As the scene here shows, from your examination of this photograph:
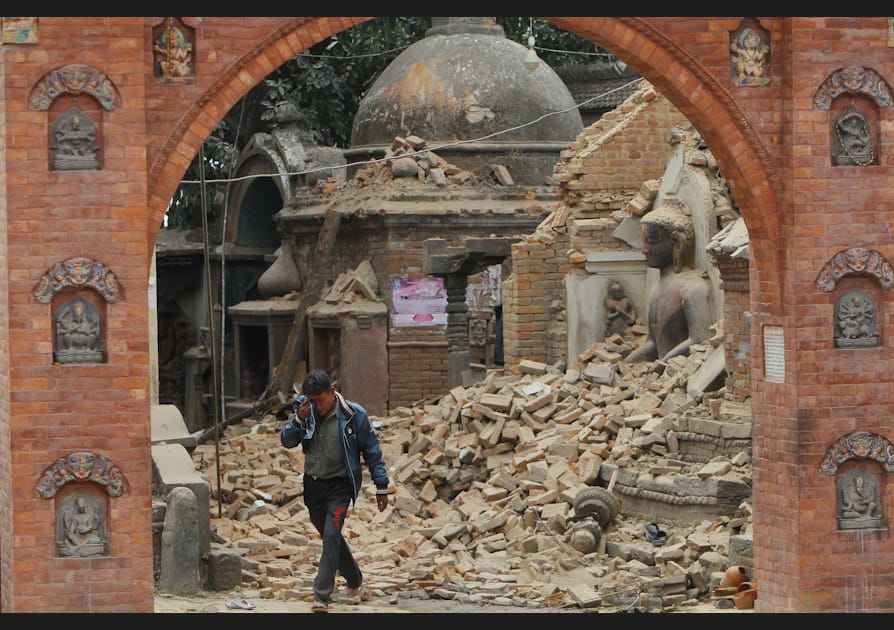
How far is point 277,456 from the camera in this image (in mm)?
18719

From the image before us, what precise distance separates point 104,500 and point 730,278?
6.36m

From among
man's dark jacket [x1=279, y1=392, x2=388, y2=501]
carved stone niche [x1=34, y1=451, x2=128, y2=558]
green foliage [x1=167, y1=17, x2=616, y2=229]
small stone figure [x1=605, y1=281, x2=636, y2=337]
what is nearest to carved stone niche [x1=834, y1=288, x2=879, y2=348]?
man's dark jacket [x1=279, y1=392, x2=388, y2=501]

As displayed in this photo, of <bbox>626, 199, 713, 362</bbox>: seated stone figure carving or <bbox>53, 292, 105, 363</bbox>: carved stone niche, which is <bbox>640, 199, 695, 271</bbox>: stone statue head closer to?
<bbox>626, 199, 713, 362</bbox>: seated stone figure carving

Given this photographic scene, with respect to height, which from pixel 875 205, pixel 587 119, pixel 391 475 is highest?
pixel 587 119

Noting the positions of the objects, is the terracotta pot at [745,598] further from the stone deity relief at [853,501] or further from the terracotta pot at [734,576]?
the stone deity relief at [853,501]

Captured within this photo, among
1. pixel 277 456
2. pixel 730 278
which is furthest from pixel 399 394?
pixel 730 278

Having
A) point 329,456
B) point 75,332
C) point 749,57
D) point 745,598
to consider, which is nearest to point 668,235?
point 745,598

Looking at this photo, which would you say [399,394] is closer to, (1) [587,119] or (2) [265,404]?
(2) [265,404]

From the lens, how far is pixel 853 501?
374 inches

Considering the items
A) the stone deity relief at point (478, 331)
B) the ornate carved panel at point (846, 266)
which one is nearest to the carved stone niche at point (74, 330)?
the ornate carved panel at point (846, 266)

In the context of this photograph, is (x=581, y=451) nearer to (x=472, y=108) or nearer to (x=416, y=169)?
(x=416, y=169)

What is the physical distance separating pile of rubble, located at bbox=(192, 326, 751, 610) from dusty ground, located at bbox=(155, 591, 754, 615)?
0.17 m

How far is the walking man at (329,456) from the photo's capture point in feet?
31.3

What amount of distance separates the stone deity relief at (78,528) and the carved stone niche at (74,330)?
75 centimetres
